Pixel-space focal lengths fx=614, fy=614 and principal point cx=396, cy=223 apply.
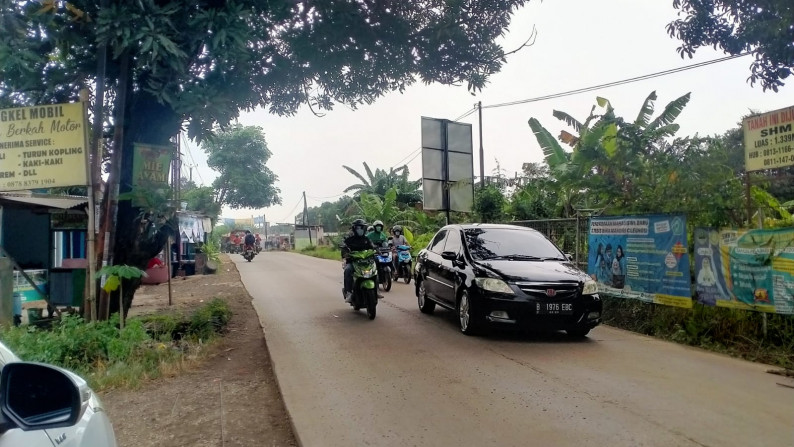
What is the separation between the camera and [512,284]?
8.05 metres

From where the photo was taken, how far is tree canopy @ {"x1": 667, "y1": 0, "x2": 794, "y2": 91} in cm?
720

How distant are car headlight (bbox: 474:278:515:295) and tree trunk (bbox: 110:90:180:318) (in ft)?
14.5

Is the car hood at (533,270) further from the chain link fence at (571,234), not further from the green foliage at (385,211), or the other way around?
the green foliage at (385,211)

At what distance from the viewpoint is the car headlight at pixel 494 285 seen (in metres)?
8.05

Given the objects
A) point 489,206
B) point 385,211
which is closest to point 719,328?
point 489,206

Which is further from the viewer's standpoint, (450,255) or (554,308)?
(450,255)

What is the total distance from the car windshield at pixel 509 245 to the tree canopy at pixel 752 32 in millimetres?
3319

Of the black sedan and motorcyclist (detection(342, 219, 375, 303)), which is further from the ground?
motorcyclist (detection(342, 219, 375, 303))

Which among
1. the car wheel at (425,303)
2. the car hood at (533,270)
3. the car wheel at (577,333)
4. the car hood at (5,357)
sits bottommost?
the car wheel at (577,333)

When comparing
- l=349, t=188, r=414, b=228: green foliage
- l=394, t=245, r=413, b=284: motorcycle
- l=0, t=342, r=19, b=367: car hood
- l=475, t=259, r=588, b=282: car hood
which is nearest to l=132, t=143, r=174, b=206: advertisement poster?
l=475, t=259, r=588, b=282: car hood

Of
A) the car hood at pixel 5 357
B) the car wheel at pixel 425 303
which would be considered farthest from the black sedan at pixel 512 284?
the car hood at pixel 5 357

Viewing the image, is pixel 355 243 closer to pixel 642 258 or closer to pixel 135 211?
pixel 135 211

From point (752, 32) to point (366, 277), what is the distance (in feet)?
20.9

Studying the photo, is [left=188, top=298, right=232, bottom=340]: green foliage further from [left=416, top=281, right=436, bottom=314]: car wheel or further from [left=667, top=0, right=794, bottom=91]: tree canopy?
[left=667, top=0, right=794, bottom=91]: tree canopy
